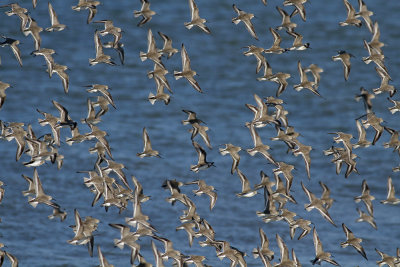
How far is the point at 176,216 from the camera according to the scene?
18219 millimetres

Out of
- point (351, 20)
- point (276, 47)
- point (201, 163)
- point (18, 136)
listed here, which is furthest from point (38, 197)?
point (351, 20)

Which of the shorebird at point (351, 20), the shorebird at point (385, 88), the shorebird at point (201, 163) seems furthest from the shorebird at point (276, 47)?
the shorebird at point (201, 163)

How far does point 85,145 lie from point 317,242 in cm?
912

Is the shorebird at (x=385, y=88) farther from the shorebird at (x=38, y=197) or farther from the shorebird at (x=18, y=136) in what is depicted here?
the shorebird at (x=18, y=136)

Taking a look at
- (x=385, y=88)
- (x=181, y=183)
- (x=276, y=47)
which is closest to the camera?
(x=181, y=183)

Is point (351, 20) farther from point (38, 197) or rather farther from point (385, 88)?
point (38, 197)

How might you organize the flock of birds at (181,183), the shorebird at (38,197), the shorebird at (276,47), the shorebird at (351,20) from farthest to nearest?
the shorebird at (351,20)
the shorebird at (276,47)
the shorebird at (38,197)
the flock of birds at (181,183)

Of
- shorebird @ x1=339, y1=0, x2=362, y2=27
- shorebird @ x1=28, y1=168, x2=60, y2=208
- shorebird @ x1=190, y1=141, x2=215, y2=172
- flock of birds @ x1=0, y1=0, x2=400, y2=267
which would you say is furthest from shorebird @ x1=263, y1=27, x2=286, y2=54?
shorebird @ x1=28, y1=168, x2=60, y2=208

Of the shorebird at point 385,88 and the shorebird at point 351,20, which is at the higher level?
the shorebird at point 351,20

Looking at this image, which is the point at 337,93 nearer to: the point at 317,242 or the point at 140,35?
the point at 140,35

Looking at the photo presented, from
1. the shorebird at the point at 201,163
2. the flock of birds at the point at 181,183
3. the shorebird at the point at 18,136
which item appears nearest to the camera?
the flock of birds at the point at 181,183

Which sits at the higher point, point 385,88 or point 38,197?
point 385,88

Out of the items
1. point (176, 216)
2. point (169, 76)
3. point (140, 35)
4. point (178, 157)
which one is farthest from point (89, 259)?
point (140, 35)

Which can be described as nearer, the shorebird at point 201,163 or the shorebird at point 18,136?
the shorebird at point 201,163
